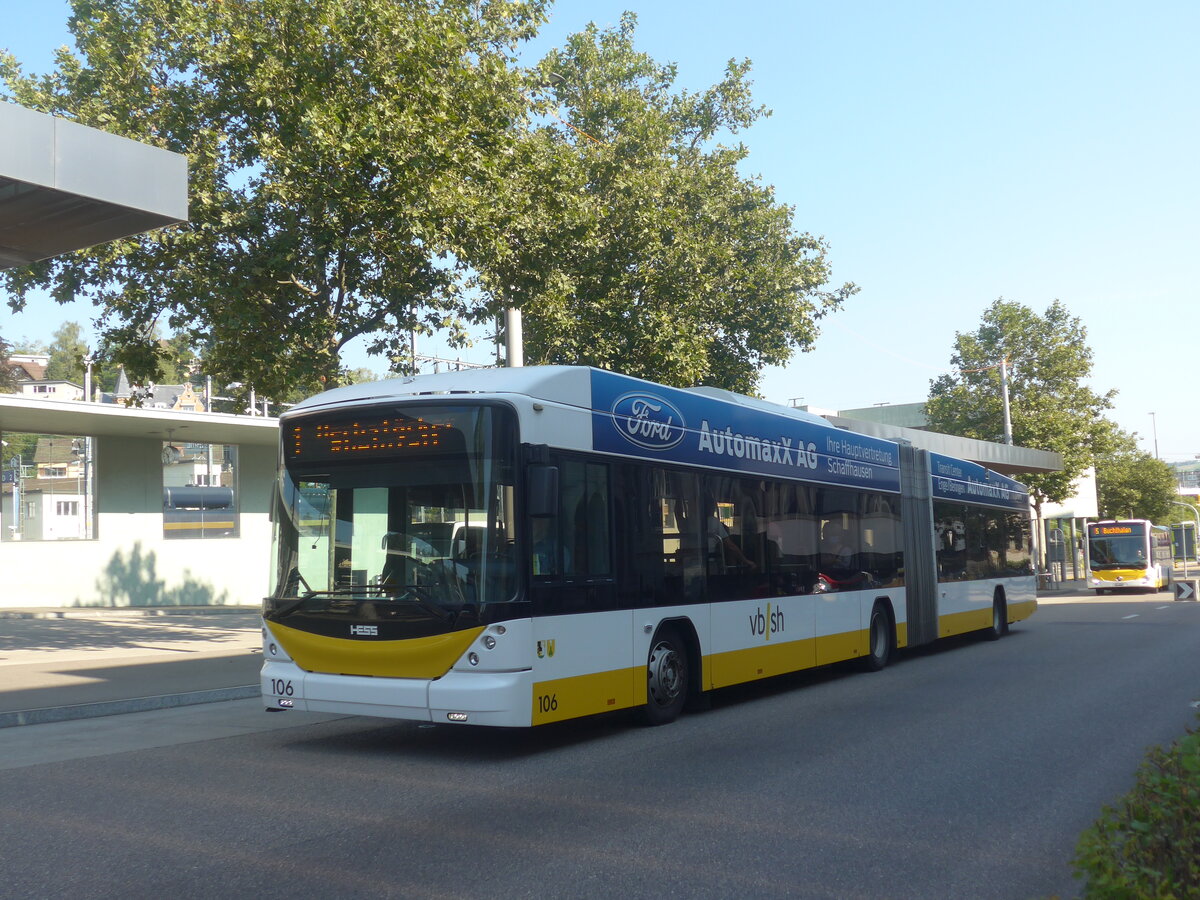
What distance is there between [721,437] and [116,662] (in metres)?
9.67

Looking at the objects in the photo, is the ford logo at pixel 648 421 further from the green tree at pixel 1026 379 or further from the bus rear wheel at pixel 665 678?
the green tree at pixel 1026 379

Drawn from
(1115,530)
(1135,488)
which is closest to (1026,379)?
(1115,530)

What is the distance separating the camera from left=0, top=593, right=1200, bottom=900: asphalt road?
548 cm

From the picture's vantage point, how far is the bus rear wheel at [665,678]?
33.1ft

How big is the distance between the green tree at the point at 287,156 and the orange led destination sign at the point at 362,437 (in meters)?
6.22

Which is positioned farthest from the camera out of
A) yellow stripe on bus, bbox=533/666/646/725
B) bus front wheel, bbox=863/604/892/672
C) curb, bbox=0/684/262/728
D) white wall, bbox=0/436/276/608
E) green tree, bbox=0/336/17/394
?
green tree, bbox=0/336/17/394

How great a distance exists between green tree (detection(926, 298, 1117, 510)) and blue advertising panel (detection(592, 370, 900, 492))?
120 feet

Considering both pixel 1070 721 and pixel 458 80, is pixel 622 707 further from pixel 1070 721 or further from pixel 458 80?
pixel 458 80

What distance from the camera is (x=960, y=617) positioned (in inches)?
720

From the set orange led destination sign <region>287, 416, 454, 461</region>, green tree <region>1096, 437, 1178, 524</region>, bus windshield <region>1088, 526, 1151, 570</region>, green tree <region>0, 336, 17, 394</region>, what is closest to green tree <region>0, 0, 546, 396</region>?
orange led destination sign <region>287, 416, 454, 461</region>

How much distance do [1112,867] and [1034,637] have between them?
18.1 m

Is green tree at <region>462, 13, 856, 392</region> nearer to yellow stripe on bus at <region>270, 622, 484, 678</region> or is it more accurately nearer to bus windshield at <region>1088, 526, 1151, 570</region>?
yellow stripe on bus at <region>270, 622, 484, 678</region>

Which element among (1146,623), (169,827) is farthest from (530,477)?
(1146,623)

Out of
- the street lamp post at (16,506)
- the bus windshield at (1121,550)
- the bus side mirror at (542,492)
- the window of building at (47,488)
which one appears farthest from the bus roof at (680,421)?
the bus windshield at (1121,550)
